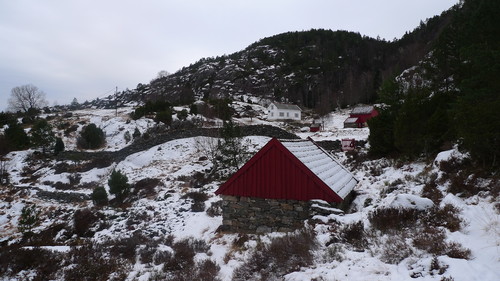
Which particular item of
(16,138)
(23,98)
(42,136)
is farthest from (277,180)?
(23,98)

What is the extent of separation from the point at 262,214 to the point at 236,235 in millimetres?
1267

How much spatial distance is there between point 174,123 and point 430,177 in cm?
3557

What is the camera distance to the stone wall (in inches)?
380

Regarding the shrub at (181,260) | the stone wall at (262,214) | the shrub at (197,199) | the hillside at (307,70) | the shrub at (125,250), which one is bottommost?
the shrub at (197,199)

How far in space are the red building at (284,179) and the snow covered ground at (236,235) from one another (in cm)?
132

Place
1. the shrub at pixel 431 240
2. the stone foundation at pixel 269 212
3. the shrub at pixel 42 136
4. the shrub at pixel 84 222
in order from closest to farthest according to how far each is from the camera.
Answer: the shrub at pixel 431 240 < the stone foundation at pixel 269 212 < the shrub at pixel 84 222 < the shrub at pixel 42 136

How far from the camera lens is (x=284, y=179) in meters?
9.86

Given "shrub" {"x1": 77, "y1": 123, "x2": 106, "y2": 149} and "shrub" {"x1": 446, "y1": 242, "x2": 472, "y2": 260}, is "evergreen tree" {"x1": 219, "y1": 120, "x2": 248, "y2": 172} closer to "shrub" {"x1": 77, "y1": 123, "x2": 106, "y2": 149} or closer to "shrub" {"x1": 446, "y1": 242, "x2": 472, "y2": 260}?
"shrub" {"x1": 446, "y1": 242, "x2": 472, "y2": 260}

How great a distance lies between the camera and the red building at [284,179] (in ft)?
31.2

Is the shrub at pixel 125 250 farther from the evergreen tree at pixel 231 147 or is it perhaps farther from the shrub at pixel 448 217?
the evergreen tree at pixel 231 147

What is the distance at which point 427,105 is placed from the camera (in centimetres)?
1388

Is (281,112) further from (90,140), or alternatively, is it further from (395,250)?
(395,250)

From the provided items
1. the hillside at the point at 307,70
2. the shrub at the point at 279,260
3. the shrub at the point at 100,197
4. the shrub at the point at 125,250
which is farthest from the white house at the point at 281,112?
the shrub at the point at 279,260

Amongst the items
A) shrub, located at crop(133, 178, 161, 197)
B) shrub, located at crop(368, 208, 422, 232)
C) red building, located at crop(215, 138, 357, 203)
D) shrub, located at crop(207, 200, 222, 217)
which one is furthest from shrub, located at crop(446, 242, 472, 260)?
shrub, located at crop(133, 178, 161, 197)
